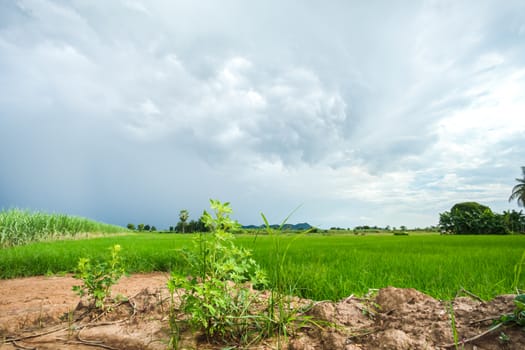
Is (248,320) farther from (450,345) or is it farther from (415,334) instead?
(450,345)

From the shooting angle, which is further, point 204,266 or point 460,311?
point 204,266

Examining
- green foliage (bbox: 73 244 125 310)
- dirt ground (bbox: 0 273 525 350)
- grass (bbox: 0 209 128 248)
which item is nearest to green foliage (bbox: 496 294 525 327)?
dirt ground (bbox: 0 273 525 350)

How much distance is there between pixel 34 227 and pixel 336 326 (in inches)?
757

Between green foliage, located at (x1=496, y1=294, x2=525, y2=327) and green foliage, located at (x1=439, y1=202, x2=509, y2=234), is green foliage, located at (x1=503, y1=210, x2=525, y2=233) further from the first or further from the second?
green foliage, located at (x1=496, y1=294, x2=525, y2=327)

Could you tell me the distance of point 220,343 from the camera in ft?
6.26

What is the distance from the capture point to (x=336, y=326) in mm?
1858

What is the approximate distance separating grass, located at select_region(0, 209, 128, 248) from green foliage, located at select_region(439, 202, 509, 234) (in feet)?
146

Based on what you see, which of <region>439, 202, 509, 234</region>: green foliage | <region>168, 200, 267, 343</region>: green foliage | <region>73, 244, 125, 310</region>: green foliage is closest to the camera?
<region>168, 200, 267, 343</region>: green foliage

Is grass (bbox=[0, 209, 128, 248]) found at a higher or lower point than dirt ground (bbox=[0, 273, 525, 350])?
higher

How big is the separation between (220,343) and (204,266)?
0.48 meters

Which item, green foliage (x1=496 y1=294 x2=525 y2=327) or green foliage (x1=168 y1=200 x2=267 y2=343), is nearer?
green foliage (x1=496 y1=294 x2=525 y2=327)

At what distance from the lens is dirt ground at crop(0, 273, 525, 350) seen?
5.14ft

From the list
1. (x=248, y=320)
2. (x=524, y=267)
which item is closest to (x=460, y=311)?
(x=248, y=320)

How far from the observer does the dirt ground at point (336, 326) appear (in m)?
1.57
